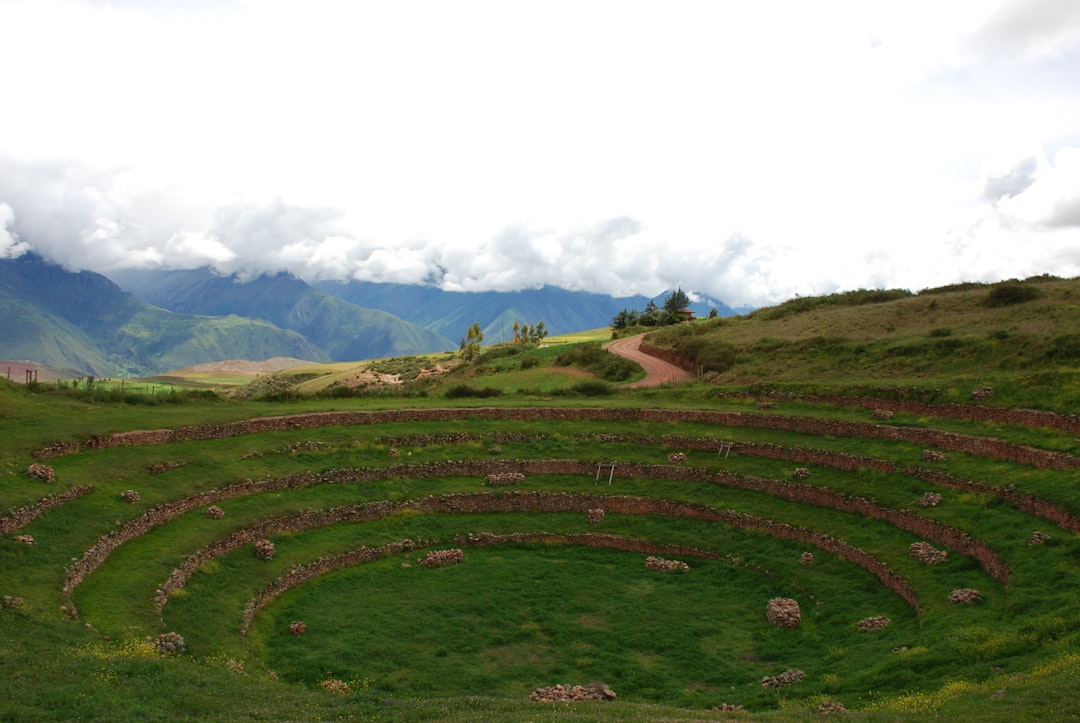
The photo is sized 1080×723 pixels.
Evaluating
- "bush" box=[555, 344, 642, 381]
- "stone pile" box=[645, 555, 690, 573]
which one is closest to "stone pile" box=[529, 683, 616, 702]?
"stone pile" box=[645, 555, 690, 573]

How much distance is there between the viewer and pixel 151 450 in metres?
39.2

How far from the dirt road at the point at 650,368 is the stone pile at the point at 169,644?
5602cm

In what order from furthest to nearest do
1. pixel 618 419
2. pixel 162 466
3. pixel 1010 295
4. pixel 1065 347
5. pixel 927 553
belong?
pixel 1010 295 < pixel 618 419 < pixel 1065 347 < pixel 162 466 < pixel 927 553

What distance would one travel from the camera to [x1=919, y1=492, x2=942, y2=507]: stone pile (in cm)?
3434

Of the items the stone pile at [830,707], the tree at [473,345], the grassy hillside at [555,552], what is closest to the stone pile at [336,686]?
the grassy hillside at [555,552]

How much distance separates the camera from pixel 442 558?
3591 cm

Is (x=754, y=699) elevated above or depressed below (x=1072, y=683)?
below

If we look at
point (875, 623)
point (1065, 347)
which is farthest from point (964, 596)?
point (1065, 347)

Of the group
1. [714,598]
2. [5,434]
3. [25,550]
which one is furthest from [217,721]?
[5,434]

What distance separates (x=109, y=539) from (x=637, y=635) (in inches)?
893

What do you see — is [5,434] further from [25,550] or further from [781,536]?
[781,536]

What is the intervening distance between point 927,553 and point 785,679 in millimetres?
11359

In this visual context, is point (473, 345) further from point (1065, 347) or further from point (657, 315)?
point (1065, 347)

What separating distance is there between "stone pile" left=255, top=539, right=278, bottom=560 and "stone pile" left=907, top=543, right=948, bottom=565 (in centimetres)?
2997
